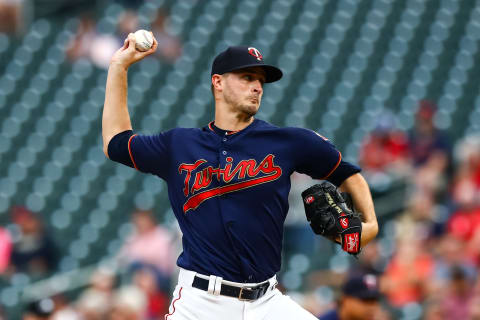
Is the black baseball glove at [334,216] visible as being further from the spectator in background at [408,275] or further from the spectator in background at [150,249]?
the spectator in background at [150,249]

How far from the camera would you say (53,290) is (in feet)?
25.9

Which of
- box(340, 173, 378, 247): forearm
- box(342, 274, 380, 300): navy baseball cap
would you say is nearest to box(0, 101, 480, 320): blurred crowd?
box(342, 274, 380, 300): navy baseball cap

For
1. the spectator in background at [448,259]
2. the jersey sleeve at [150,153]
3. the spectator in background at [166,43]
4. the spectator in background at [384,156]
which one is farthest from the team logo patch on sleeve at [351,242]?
the spectator in background at [166,43]

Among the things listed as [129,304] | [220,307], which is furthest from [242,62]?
[129,304]

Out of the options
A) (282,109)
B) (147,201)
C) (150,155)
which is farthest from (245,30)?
(150,155)

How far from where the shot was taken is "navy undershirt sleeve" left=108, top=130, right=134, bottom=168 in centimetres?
380

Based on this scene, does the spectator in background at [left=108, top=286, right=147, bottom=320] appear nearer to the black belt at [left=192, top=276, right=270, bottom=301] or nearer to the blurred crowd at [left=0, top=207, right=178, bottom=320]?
the blurred crowd at [left=0, top=207, right=178, bottom=320]

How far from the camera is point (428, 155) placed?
827 centimetres

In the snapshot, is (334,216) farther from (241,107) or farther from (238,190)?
(241,107)

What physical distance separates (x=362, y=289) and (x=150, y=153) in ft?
4.37

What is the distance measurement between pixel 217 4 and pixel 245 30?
74 cm

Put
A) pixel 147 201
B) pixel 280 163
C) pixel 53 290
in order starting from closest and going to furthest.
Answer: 1. pixel 280 163
2. pixel 53 290
3. pixel 147 201

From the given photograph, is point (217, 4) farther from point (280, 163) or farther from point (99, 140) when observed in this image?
point (280, 163)

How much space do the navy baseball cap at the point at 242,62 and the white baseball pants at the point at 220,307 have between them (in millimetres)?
838
